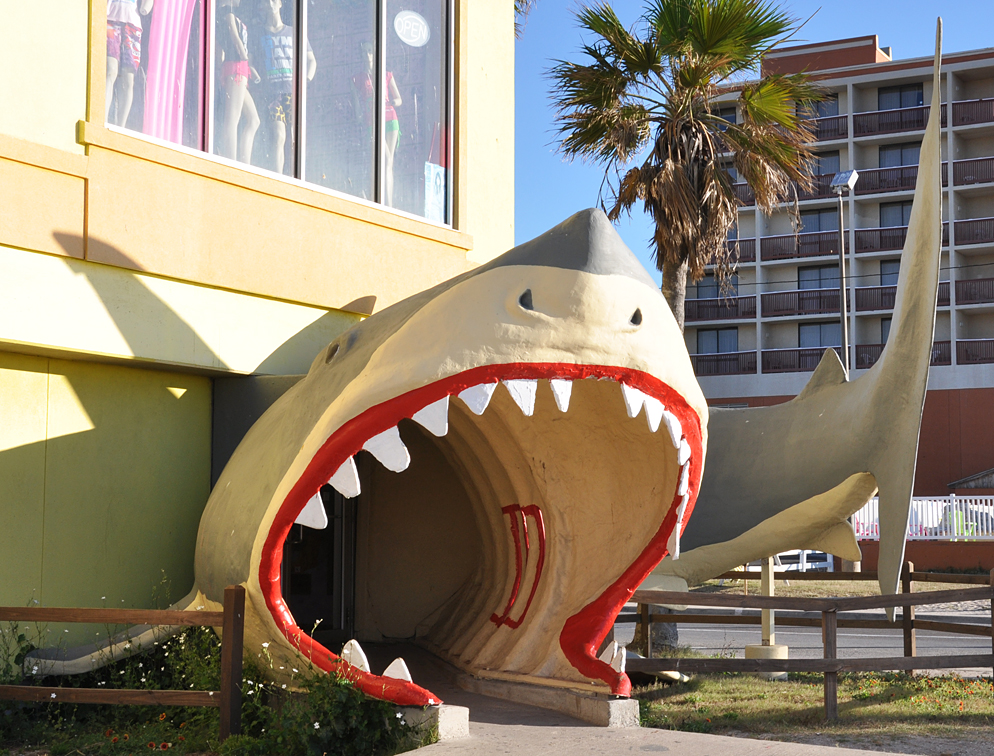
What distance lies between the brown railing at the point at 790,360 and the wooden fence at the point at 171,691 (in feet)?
134

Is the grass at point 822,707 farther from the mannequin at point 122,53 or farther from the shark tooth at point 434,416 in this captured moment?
the mannequin at point 122,53

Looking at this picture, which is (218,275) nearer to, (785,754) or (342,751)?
(342,751)

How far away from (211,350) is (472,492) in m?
2.21

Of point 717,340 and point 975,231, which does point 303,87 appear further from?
point 717,340

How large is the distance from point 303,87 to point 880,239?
3913cm

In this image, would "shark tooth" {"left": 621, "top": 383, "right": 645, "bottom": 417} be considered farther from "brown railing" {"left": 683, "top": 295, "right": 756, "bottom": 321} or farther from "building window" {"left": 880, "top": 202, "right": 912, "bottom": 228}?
"building window" {"left": 880, "top": 202, "right": 912, "bottom": 228}

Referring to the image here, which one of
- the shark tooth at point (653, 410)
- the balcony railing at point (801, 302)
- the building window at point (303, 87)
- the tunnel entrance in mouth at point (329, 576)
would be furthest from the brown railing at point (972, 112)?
the shark tooth at point (653, 410)

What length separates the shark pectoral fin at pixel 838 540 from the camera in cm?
762

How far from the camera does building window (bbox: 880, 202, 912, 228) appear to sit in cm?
4384

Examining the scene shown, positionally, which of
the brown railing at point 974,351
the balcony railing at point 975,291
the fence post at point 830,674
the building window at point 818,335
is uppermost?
the balcony railing at point 975,291

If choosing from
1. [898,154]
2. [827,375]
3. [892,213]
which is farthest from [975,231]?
[827,375]

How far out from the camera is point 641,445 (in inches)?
243

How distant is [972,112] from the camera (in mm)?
41438

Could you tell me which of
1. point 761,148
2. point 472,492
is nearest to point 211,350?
point 472,492
